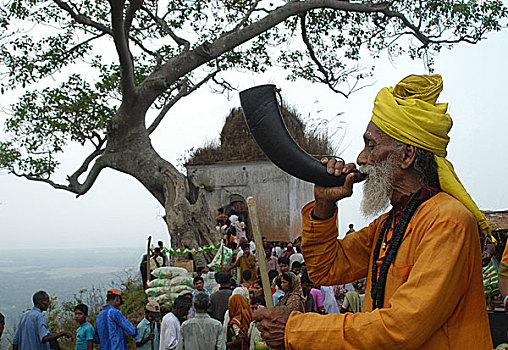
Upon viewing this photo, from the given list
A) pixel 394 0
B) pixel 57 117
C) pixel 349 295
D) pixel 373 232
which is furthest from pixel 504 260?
pixel 57 117

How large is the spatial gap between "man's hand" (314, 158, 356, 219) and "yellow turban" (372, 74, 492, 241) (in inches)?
9.2

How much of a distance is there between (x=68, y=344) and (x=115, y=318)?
13.8 ft

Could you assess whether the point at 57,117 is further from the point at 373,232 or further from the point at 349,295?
the point at 373,232

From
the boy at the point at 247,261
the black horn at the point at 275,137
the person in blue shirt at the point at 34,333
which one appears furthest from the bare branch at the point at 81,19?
the black horn at the point at 275,137

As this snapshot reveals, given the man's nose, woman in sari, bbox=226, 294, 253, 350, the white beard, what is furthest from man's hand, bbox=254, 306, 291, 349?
woman in sari, bbox=226, 294, 253, 350

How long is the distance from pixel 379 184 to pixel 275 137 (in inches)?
19.2

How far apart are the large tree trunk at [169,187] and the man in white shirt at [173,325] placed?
682 centimetres

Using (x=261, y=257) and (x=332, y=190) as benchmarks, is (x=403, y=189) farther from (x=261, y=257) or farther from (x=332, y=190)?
(x=261, y=257)

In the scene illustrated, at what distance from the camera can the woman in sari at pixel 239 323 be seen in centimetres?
610

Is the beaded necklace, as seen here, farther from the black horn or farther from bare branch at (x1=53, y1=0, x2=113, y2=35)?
bare branch at (x1=53, y1=0, x2=113, y2=35)

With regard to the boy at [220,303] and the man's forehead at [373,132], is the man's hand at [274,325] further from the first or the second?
the boy at [220,303]

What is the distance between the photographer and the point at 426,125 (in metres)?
1.99

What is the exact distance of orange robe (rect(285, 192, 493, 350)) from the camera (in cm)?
170

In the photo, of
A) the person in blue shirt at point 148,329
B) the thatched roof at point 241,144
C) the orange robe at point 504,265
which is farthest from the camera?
the thatched roof at point 241,144
